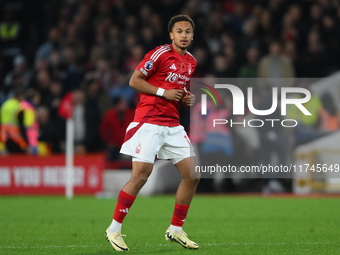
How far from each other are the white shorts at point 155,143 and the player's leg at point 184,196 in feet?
0.27

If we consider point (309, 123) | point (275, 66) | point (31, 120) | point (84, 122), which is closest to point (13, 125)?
point (31, 120)

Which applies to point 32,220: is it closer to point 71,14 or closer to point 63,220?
point 63,220

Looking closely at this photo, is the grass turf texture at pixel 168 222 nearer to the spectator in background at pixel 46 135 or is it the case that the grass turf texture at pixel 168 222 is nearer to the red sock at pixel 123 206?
the red sock at pixel 123 206

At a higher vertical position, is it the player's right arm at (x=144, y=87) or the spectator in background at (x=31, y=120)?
the player's right arm at (x=144, y=87)

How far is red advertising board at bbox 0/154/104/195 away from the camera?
→ 48.6 ft

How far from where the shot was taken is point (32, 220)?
988cm

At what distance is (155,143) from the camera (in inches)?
270

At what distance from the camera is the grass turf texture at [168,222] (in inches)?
275

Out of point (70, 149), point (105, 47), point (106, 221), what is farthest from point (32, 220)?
point (105, 47)

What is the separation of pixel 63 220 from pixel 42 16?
37.0ft

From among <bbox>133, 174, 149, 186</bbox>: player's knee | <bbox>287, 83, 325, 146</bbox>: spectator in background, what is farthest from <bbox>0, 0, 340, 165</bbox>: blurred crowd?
<bbox>133, 174, 149, 186</bbox>: player's knee

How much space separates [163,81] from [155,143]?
63cm

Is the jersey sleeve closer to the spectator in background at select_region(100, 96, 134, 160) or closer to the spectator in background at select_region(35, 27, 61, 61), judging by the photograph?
the spectator in background at select_region(100, 96, 134, 160)

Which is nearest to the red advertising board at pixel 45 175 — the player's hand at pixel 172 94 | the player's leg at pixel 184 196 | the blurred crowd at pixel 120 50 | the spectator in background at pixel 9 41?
the blurred crowd at pixel 120 50
